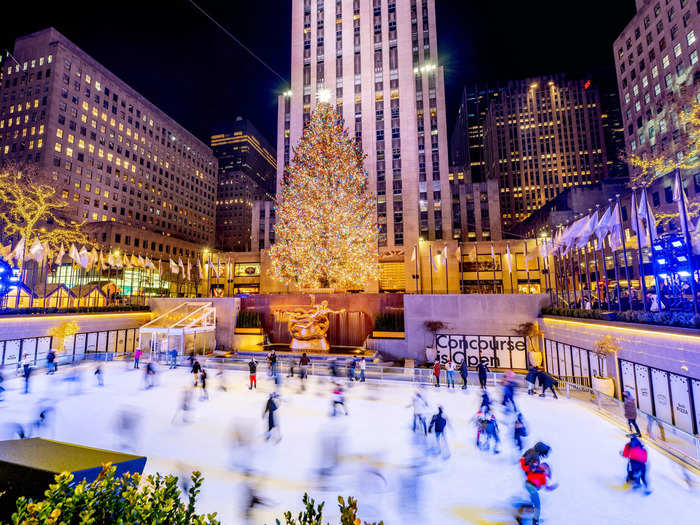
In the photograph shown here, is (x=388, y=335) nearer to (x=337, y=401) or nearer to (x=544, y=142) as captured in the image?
(x=337, y=401)

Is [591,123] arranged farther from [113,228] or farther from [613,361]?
[113,228]

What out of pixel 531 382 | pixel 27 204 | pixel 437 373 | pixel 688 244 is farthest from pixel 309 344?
pixel 27 204

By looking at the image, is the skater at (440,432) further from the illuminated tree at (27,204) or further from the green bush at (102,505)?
the illuminated tree at (27,204)

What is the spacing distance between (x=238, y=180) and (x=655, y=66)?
12579 centimetres

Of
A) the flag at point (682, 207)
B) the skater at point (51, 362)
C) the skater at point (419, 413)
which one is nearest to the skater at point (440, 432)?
the skater at point (419, 413)

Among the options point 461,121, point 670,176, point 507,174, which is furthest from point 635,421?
point 461,121

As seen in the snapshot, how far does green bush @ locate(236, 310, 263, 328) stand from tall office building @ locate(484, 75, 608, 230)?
102816mm

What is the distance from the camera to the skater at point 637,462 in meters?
7.64

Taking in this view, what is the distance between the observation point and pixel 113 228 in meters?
61.0

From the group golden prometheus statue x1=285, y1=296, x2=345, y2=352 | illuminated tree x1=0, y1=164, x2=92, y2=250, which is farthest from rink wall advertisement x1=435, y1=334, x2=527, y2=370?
illuminated tree x1=0, y1=164, x2=92, y2=250

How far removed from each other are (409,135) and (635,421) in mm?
45838

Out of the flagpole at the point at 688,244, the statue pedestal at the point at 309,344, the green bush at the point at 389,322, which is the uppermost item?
the flagpole at the point at 688,244

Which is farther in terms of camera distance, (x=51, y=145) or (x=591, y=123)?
(x=591, y=123)

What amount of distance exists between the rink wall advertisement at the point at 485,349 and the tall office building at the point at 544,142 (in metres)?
96.3
